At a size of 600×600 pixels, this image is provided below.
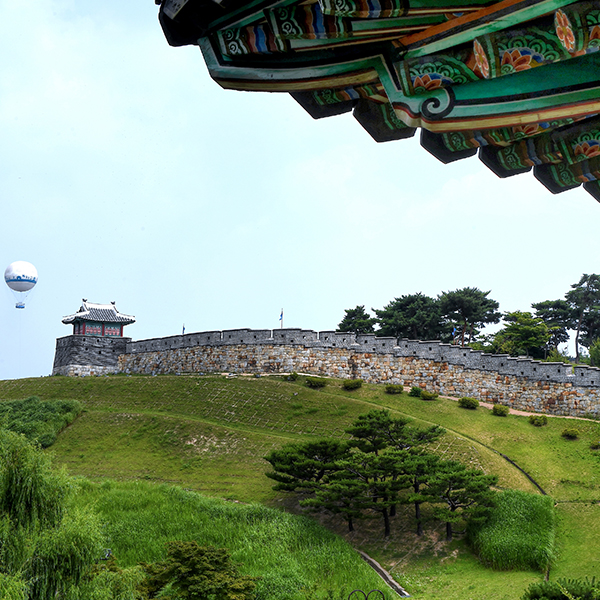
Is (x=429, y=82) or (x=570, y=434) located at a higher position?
(x=429, y=82)

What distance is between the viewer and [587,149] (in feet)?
13.1

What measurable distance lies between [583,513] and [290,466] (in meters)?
10.9

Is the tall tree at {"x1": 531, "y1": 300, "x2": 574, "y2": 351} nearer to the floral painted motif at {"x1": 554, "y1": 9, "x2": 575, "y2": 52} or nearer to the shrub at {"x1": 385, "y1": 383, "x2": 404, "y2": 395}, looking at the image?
the shrub at {"x1": 385, "y1": 383, "x2": 404, "y2": 395}

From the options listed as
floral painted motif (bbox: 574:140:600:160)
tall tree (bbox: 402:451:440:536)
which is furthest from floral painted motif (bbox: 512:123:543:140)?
tall tree (bbox: 402:451:440:536)

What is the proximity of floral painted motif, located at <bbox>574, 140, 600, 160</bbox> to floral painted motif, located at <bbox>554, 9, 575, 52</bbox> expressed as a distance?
3.95 feet

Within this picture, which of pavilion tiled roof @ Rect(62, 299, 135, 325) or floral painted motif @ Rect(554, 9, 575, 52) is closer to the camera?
floral painted motif @ Rect(554, 9, 575, 52)

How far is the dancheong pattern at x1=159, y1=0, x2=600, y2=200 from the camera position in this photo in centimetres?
304

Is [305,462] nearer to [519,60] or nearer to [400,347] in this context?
[400,347]

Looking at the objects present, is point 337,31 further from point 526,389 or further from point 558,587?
point 526,389

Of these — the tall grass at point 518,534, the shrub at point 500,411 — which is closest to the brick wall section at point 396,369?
the shrub at point 500,411

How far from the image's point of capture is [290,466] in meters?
22.5

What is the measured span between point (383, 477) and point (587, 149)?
1913 cm

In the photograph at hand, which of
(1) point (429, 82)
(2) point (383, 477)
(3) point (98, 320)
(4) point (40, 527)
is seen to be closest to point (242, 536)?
(2) point (383, 477)

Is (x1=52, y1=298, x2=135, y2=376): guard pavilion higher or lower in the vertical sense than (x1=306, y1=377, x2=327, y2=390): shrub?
higher
